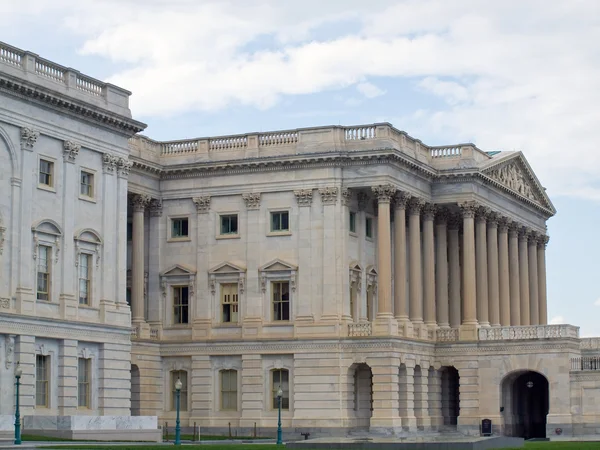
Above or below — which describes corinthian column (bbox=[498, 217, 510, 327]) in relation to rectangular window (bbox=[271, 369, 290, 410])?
above

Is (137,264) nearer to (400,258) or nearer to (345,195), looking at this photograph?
(345,195)

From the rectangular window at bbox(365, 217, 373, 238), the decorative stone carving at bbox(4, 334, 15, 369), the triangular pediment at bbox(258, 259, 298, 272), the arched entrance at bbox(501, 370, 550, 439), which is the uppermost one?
the rectangular window at bbox(365, 217, 373, 238)

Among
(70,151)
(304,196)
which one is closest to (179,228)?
(304,196)

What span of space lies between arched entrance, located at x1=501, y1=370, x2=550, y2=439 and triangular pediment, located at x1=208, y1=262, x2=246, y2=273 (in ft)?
65.8

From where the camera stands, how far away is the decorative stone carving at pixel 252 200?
95.1m

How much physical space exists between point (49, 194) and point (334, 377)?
964 inches

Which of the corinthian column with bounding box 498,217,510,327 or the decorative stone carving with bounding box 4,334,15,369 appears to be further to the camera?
the corinthian column with bounding box 498,217,510,327

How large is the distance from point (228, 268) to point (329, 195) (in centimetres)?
906

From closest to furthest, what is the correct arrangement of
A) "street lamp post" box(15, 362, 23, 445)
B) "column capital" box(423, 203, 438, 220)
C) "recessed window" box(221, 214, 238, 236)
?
"street lamp post" box(15, 362, 23, 445), "recessed window" box(221, 214, 238, 236), "column capital" box(423, 203, 438, 220)

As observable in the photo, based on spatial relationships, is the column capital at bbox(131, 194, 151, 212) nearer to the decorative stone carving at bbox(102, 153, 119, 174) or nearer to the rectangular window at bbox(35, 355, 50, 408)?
the decorative stone carving at bbox(102, 153, 119, 174)

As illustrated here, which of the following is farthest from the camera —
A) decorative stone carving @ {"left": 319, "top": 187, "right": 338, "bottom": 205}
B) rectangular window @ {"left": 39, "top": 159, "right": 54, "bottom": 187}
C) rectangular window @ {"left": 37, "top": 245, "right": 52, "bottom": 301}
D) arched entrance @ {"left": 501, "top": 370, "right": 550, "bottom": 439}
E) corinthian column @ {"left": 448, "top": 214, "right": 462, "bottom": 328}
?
corinthian column @ {"left": 448, "top": 214, "right": 462, "bottom": 328}

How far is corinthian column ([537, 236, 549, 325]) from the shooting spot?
119 metres

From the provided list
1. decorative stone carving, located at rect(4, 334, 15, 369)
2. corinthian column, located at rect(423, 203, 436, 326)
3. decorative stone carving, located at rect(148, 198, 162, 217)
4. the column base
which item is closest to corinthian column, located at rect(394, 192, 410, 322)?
corinthian column, located at rect(423, 203, 436, 326)

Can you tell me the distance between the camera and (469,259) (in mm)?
99812
